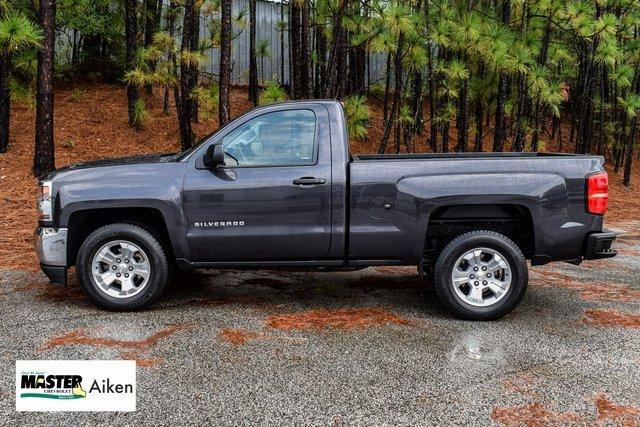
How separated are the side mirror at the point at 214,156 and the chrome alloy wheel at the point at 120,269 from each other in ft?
3.07

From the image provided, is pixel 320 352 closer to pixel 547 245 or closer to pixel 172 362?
pixel 172 362

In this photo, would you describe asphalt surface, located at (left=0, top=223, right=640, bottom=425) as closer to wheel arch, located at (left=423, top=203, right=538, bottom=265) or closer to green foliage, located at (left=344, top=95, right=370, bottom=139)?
wheel arch, located at (left=423, top=203, right=538, bottom=265)

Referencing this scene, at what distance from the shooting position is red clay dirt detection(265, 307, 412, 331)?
14.5ft

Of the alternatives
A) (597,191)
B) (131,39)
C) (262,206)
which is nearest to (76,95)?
(131,39)

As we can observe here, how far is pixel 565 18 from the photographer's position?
36.7 feet

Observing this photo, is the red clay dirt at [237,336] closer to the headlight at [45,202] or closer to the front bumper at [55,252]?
the front bumper at [55,252]

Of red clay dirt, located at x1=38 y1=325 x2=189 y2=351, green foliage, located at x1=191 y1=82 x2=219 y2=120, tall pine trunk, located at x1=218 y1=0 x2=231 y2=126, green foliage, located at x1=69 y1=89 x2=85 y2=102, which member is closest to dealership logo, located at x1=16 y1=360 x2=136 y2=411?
red clay dirt, located at x1=38 y1=325 x2=189 y2=351

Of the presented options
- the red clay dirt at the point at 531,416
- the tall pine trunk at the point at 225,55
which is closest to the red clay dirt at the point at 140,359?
the red clay dirt at the point at 531,416

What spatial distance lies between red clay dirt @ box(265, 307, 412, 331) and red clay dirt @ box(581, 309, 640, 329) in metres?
1.55

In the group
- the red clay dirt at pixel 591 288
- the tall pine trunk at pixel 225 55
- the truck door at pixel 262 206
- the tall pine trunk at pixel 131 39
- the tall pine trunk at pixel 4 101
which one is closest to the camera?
the truck door at pixel 262 206

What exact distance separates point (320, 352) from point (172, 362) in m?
1.00

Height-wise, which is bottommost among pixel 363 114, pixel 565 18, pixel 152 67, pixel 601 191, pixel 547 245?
pixel 547 245

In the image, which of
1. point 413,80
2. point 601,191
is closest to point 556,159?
point 601,191

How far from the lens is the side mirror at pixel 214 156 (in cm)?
447
